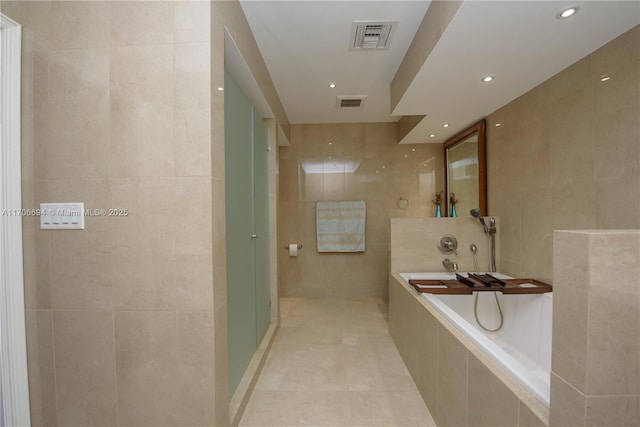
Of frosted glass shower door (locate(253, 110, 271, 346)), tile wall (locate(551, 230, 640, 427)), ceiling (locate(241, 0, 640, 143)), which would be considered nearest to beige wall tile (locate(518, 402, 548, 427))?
tile wall (locate(551, 230, 640, 427))

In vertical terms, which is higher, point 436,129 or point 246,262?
point 436,129

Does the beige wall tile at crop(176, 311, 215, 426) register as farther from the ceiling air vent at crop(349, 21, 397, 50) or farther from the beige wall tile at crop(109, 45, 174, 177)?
the ceiling air vent at crop(349, 21, 397, 50)

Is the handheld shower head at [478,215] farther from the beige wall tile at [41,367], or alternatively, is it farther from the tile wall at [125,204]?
the beige wall tile at [41,367]

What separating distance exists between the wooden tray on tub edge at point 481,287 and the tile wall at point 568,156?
141mm

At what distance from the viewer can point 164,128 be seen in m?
1.00

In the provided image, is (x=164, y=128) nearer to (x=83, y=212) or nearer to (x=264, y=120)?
(x=83, y=212)

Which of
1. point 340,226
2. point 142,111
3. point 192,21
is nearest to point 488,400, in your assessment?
point 142,111

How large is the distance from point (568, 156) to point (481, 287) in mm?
1007

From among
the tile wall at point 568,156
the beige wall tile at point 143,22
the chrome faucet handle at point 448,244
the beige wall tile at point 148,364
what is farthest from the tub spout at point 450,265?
the beige wall tile at point 143,22

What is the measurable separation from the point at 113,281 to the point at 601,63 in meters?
2.68

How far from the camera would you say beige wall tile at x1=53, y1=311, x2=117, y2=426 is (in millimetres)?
1032

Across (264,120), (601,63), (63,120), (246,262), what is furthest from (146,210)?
(601,63)

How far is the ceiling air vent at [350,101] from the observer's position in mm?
2532

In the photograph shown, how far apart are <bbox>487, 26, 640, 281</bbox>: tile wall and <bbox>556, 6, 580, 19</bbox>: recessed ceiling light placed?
0.42 m
